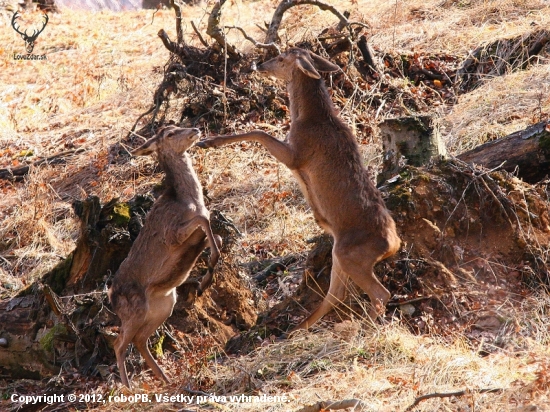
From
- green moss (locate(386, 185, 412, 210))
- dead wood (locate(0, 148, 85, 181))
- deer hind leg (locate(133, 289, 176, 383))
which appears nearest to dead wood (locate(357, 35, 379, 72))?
dead wood (locate(0, 148, 85, 181))

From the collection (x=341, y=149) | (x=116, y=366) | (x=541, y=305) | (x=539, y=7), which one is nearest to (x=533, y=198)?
(x=541, y=305)

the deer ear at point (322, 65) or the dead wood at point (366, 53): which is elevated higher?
the deer ear at point (322, 65)

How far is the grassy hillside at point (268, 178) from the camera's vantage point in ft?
21.5

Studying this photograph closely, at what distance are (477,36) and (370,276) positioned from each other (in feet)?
33.8

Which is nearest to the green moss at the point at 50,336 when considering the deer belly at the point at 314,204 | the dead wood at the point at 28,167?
the deer belly at the point at 314,204

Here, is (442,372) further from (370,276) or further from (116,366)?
(116,366)

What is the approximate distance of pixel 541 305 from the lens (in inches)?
296

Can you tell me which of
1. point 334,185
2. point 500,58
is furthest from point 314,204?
point 500,58

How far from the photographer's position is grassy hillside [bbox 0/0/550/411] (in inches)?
258

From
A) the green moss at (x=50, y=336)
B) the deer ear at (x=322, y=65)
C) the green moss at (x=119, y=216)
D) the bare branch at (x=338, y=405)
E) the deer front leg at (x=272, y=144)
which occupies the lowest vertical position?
the green moss at (x=50, y=336)

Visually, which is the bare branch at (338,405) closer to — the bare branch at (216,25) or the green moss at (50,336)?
the green moss at (50,336)

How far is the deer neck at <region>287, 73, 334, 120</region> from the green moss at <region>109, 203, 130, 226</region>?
6.84 ft

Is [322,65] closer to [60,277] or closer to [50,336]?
[60,277]

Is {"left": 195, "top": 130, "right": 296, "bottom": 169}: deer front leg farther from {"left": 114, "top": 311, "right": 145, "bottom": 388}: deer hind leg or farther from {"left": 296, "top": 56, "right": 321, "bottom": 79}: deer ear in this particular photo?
{"left": 114, "top": 311, "right": 145, "bottom": 388}: deer hind leg
